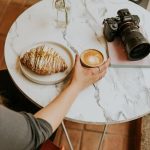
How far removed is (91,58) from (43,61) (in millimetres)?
170

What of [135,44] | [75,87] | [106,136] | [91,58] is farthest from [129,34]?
[106,136]

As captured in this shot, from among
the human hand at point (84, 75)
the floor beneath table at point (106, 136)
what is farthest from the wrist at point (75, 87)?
the floor beneath table at point (106, 136)

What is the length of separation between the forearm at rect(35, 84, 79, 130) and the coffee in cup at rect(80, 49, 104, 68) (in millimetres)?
113

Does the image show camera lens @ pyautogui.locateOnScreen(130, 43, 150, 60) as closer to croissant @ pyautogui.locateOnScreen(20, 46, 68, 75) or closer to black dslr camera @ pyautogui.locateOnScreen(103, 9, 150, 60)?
black dslr camera @ pyautogui.locateOnScreen(103, 9, 150, 60)

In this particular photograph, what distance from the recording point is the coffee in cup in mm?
971

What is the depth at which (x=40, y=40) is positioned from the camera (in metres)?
1.10

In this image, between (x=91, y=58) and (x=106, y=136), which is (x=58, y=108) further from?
(x=106, y=136)

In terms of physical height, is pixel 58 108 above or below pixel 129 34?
below

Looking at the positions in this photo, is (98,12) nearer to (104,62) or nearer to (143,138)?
(104,62)

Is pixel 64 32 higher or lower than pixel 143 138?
higher

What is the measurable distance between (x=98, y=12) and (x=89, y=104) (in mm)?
470

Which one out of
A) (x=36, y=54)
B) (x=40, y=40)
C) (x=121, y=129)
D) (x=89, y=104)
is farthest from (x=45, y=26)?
(x=121, y=129)

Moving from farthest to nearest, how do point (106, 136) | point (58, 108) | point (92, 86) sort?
point (106, 136)
point (92, 86)
point (58, 108)

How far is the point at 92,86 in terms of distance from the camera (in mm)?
961
